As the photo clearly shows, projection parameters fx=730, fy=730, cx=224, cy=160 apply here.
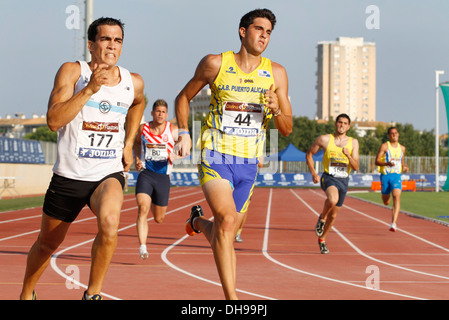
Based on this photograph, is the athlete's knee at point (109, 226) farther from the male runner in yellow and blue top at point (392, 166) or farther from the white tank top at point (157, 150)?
the male runner in yellow and blue top at point (392, 166)

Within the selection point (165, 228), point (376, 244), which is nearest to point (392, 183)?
point (376, 244)

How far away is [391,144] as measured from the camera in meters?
14.9

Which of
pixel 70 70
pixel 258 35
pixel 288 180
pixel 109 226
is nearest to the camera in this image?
pixel 109 226

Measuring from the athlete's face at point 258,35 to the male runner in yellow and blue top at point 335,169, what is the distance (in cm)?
507

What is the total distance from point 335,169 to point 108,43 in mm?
6457

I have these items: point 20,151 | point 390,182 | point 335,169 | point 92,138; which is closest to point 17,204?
point 20,151

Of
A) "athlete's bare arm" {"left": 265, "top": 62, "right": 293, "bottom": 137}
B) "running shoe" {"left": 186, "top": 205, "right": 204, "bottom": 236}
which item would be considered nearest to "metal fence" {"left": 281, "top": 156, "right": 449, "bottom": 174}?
"running shoe" {"left": 186, "top": 205, "right": 204, "bottom": 236}

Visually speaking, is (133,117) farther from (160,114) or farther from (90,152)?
(160,114)

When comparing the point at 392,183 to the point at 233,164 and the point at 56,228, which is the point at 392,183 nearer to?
the point at 233,164

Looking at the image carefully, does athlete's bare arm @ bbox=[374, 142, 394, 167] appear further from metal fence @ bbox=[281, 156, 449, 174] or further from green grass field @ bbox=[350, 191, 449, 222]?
metal fence @ bbox=[281, 156, 449, 174]

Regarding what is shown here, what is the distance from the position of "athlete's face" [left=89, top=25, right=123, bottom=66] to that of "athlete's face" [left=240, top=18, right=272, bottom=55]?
111cm

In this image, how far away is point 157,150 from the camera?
10.1m

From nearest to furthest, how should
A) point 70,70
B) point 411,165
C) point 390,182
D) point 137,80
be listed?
point 70,70
point 137,80
point 390,182
point 411,165
